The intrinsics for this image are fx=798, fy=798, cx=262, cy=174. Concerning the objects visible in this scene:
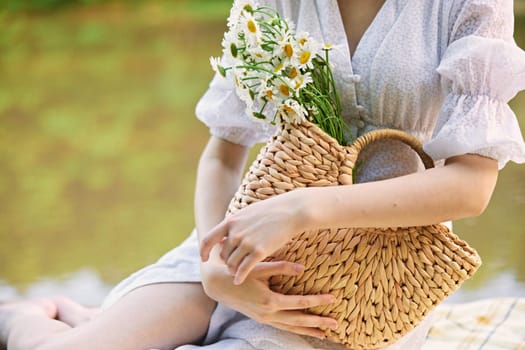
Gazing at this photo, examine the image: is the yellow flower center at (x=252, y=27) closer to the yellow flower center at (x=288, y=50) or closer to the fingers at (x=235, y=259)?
the yellow flower center at (x=288, y=50)

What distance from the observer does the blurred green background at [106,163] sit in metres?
2.36

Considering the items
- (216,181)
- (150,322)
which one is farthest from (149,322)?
(216,181)

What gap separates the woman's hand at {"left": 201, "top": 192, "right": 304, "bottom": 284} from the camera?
96cm

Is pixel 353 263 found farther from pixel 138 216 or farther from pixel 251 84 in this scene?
A: pixel 138 216

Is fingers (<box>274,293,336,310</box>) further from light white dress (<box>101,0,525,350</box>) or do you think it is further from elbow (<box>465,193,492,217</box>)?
elbow (<box>465,193,492,217</box>)

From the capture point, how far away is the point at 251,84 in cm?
116

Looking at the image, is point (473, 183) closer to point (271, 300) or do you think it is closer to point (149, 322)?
point (271, 300)

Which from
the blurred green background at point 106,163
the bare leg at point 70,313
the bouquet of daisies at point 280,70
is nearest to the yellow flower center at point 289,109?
the bouquet of daisies at point 280,70

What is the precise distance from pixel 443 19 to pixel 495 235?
1.43 metres

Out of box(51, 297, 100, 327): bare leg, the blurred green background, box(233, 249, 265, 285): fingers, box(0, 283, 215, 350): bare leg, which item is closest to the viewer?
box(233, 249, 265, 285): fingers

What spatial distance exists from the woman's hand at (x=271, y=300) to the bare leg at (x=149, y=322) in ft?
0.48

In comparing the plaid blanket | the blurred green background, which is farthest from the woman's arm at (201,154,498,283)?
the blurred green background

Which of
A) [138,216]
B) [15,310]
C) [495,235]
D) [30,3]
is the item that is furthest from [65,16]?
[15,310]

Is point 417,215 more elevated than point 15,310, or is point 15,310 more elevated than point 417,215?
point 417,215
